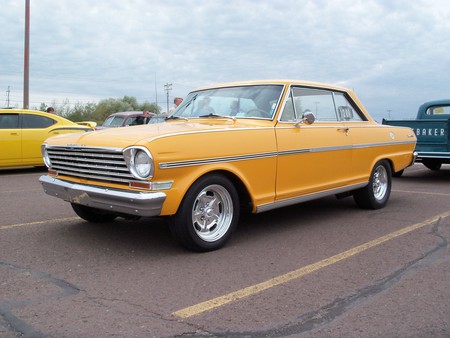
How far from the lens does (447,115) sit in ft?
38.2

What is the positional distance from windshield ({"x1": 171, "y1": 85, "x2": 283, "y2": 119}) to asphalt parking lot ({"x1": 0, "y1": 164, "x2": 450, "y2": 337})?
1358 mm

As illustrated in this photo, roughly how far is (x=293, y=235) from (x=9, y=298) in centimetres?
299

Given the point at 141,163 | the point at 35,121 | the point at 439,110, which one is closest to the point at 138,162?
the point at 141,163

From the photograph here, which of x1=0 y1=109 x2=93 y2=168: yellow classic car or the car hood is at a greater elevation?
the car hood

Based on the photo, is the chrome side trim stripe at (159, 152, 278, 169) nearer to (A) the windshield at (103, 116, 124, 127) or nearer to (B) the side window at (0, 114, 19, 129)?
(B) the side window at (0, 114, 19, 129)

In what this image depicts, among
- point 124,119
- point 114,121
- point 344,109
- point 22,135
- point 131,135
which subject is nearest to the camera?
point 131,135

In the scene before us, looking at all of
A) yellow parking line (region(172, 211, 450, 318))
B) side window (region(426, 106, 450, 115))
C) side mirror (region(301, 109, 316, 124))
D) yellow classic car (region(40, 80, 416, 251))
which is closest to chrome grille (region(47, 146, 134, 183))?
yellow classic car (region(40, 80, 416, 251))

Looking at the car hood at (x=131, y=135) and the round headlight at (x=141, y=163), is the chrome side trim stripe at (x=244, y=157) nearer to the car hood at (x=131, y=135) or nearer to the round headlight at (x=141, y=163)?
the round headlight at (x=141, y=163)

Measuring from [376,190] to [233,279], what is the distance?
3.80 m

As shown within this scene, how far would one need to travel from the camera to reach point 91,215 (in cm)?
540

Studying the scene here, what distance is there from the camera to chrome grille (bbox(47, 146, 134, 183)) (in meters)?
4.09

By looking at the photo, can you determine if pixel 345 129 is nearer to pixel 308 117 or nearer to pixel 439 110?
pixel 308 117

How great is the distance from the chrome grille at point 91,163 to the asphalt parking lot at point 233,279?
0.73 m

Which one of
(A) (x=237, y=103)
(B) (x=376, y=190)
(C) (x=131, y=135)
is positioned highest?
(A) (x=237, y=103)
